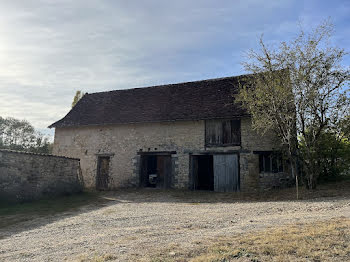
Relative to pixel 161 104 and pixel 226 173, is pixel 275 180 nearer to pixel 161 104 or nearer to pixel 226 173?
pixel 226 173

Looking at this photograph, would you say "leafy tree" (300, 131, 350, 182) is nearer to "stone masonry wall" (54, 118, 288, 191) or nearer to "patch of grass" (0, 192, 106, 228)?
"stone masonry wall" (54, 118, 288, 191)

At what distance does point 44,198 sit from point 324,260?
11.4m

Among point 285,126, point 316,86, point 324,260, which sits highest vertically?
point 316,86

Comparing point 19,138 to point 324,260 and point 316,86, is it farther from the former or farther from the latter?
point 324,260

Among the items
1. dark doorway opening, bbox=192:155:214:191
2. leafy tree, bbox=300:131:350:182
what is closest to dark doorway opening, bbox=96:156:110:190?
dark doorway opening, bbox=192:155:214:191

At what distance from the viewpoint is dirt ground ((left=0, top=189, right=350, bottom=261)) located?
4.80 metres

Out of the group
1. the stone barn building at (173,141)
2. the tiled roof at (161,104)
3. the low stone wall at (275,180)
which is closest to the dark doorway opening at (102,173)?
the stone barn building at (173,141)

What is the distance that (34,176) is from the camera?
1171cm

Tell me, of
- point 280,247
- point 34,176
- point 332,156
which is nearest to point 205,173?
point 332,156

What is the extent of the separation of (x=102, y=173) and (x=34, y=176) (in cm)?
515

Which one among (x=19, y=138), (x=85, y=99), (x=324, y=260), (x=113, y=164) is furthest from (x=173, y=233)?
(x=19, y=138)

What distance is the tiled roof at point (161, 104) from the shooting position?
14.9 meters

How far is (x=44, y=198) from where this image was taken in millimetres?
11891

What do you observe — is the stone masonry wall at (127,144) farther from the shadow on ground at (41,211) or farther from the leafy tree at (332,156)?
the leafy tree at (332,156)
